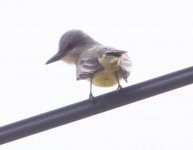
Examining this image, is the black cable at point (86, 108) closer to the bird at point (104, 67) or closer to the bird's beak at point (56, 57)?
the bird at point (104, 67)

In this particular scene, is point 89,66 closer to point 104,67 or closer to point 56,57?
point 104,67

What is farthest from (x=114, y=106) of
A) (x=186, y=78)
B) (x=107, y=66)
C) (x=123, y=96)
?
(x=107, y=66)

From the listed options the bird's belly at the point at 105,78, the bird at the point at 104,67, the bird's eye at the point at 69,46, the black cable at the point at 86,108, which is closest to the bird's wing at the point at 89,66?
the bird at the point at 104,67

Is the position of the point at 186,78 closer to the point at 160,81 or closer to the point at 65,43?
the point at 160,81

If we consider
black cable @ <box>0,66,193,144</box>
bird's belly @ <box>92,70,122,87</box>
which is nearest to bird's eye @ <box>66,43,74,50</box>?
bird's belly @ <box>92,70,122,87</box>

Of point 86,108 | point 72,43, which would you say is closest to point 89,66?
point 86,108

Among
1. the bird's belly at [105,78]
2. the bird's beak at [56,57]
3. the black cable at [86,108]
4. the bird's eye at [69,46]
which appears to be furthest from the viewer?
Answer: the bird's eye at [69,46]

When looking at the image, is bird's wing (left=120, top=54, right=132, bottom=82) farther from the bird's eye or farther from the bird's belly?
the bird's eye
